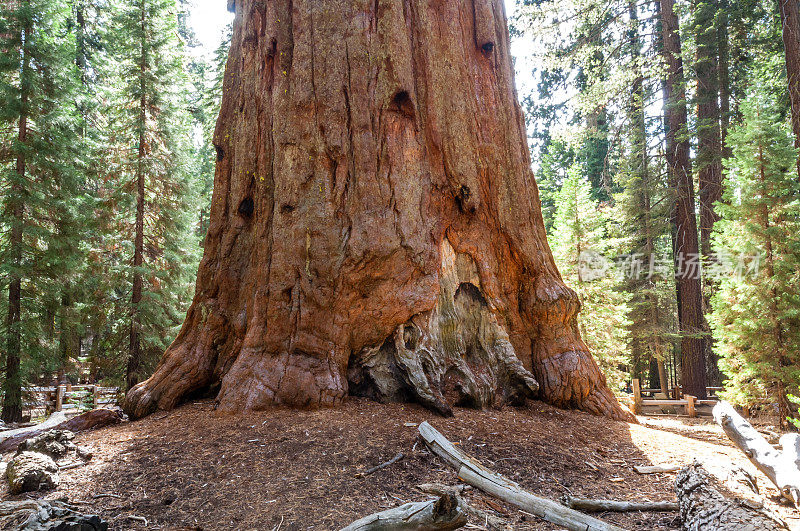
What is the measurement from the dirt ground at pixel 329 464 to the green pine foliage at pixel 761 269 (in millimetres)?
4135

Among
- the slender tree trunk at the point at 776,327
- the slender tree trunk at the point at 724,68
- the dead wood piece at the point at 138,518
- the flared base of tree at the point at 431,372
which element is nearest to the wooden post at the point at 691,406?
the slender tree trunk at the point at 776,327

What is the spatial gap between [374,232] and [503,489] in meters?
2.99

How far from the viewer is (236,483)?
3.47 meters

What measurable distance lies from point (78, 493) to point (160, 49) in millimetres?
12310

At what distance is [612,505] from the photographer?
3428 millimetres

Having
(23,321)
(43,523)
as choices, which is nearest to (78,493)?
(43,523)

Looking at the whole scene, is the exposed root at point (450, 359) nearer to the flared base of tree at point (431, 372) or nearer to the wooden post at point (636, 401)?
the flared base of tree at point (431, 372)

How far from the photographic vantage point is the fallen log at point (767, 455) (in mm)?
3712

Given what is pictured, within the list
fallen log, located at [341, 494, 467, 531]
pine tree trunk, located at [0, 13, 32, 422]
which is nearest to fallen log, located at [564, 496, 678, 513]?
fallen log, located at [341, 494, 467, 531]

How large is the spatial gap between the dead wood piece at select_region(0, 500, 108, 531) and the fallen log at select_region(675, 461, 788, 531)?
12.2 ft

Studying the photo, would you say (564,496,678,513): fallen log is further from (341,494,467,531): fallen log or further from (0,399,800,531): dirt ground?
(341,494,467,531): fallen log

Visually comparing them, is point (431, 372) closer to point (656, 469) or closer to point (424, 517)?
point (656, 469)

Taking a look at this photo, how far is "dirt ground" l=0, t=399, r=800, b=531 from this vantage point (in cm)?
315

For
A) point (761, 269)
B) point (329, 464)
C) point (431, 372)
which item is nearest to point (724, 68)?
point (761, 269)
